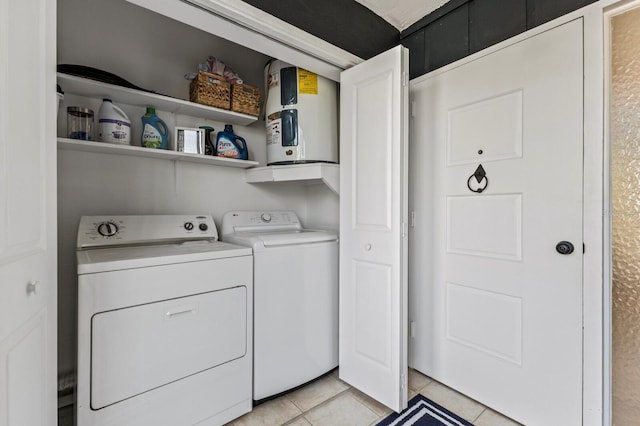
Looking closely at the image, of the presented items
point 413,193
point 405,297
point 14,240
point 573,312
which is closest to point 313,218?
point 413,193

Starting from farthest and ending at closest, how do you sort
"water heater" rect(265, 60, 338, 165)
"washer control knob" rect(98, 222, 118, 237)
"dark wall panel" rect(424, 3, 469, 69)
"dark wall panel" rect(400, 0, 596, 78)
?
"water heater" rect(265, 60, 338, 165) → "dark wall panel" rect(424, 3, 469, 69) → "washer control knob" rect(98, 222, 118, 237) → "dark wall panel" rect(400, 0, 596, 78)

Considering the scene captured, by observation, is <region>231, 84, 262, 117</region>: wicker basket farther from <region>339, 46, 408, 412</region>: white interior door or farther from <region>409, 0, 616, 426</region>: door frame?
<region>409, 0, 616, 426</region>: door frame

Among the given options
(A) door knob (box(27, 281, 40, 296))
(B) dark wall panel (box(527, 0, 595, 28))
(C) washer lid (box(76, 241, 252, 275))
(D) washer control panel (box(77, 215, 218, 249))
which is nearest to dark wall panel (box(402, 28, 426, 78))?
(B) dark wall panel (box(527, 0, 595, 28))

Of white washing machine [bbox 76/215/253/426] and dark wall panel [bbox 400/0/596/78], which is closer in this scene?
white washing machine [bbox 76/215/253/426]

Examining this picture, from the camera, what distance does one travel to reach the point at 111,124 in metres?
1.63

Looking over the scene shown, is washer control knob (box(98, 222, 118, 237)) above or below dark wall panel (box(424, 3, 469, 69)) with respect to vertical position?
below

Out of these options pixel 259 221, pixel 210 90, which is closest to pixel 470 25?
pixel 210 90

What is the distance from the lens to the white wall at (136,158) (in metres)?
1.63

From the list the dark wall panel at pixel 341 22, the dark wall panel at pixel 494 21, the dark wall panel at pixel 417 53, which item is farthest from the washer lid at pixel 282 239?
the dark wall panel at pixel 494 21

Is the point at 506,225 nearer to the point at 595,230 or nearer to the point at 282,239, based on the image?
the point at 595,230

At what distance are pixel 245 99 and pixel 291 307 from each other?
4.68 ft

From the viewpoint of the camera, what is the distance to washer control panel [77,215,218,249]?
1575 millimetres

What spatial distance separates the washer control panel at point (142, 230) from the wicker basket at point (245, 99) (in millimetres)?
781

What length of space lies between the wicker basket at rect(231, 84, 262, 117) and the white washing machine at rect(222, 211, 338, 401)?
2.47 ft
